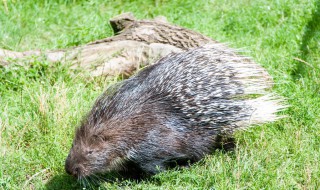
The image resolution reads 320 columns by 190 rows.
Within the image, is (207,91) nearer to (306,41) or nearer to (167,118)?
(167,118)

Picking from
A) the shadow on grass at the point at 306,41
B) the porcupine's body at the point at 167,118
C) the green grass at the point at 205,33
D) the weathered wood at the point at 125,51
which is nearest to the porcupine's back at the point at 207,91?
the porcupine's body at the point at 167,118

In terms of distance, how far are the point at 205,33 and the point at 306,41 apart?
1.00 meters

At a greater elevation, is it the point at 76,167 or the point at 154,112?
the point at 154,112

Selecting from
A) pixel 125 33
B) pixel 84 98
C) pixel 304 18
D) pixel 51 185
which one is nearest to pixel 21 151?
pixel 51 185

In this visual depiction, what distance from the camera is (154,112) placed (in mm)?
4250

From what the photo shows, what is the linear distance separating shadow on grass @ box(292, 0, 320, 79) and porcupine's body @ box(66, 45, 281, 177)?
100 centimetres

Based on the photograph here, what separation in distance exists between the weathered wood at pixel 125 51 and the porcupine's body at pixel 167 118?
1121 mm

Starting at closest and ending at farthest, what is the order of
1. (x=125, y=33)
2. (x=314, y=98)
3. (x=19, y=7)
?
(x=314, y=98) → (x=125, y=33) → (x=19, y=7)

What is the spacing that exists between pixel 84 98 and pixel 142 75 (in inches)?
32.5

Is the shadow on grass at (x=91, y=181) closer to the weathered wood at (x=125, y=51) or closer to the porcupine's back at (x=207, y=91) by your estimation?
the porcupine's back at (x=207, y=91)

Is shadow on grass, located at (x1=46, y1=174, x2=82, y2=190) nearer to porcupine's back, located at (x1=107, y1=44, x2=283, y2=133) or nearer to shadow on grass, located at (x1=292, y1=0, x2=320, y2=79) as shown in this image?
porcupine's back, located at (x1=107, y1=44, x2=283, y2=133)

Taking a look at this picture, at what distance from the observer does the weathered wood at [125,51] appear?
551 centimetres

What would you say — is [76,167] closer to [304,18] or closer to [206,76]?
[206,76]

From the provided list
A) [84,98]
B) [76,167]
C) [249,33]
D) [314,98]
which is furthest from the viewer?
[249,33]
